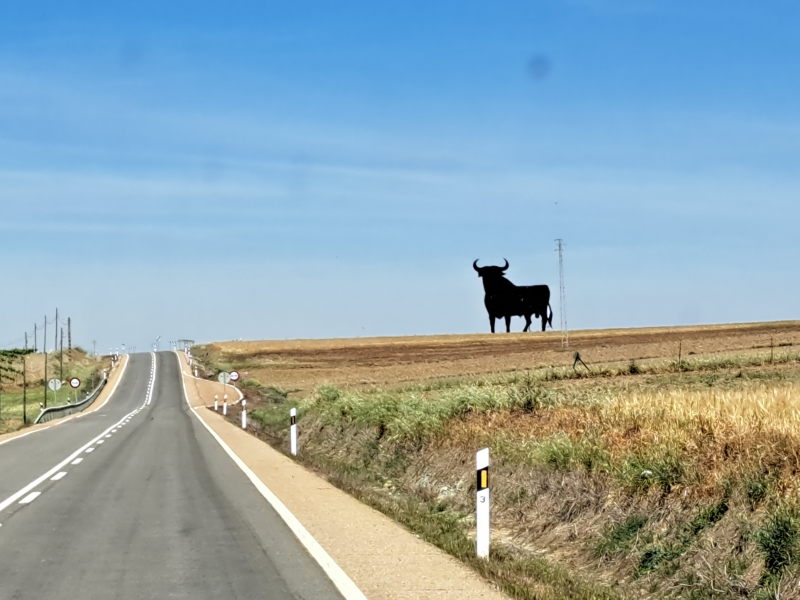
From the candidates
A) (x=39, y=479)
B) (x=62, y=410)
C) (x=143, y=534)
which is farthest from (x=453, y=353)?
(x=143, y=534)

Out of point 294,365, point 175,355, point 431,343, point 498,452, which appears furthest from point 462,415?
point 175,355

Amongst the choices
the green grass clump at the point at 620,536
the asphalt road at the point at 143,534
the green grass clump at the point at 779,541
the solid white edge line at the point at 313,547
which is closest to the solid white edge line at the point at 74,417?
the asphalt road at the point at 143,534

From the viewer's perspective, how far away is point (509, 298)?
325ft

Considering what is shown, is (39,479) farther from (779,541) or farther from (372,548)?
(779,541)

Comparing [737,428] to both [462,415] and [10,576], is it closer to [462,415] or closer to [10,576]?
[10,576]

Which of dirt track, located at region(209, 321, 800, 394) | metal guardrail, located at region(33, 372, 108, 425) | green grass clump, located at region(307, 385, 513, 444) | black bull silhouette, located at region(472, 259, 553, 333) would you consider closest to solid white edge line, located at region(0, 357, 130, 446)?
metal guardrail, located at region(33, 372, 108, 425)

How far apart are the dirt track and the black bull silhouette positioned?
8.29ft

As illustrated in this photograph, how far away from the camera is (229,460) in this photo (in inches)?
822

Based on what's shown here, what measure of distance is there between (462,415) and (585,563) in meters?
9.44

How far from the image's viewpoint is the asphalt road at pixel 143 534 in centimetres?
809

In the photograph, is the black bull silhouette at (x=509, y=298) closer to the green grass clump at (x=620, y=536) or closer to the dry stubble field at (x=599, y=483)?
the dry stubble field at (x=599, y=483)

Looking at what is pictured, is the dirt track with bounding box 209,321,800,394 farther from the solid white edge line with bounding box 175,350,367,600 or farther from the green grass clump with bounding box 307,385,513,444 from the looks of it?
the solid white edge line with bounding box 175,350,367,600

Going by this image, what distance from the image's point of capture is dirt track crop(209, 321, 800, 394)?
56.6 meters

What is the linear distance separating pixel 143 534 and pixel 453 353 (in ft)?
228
